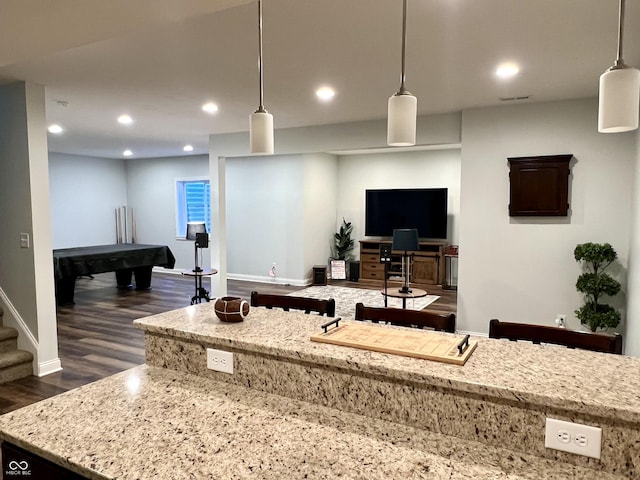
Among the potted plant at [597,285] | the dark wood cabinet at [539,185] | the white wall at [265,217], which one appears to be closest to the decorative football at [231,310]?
the potted plant at [597,285]

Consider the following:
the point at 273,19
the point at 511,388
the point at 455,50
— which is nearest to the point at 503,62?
the point at 455,50

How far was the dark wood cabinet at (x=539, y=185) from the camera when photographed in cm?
436

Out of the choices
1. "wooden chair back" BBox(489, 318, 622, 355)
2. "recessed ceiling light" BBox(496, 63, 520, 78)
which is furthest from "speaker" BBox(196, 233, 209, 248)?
"wooden chair back" BBox(489, 318, 622, 355)

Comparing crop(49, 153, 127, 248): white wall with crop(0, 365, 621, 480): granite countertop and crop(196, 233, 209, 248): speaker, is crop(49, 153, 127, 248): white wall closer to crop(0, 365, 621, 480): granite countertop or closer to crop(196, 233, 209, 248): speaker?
crop(196, 233, 209, 248): speaker

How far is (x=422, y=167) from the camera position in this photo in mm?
8516

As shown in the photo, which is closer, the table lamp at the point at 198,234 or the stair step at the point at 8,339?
the stair step at the point at 8,339

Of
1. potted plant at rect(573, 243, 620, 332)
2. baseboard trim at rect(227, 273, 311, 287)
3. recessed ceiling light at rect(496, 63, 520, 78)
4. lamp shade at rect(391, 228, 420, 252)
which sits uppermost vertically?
recessed ceiling light at rect(496, 63, 520, 78)

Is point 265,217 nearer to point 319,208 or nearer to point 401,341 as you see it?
point 319,208

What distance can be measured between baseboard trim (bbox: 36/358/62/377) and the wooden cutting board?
11.3ft

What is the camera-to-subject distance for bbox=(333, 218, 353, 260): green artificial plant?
9055 millimetres

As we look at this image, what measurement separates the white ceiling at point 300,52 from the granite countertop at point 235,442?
1.45 metres

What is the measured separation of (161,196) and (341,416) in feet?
30.8

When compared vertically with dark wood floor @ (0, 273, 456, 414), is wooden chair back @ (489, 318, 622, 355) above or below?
above

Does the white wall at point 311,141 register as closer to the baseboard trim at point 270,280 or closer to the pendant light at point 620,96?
the baseboard trim at point 270,280
